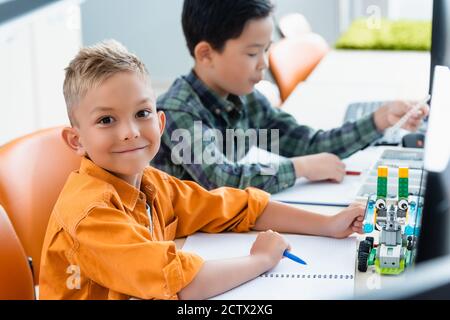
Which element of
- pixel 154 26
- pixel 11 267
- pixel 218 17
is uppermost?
pixel 218 17

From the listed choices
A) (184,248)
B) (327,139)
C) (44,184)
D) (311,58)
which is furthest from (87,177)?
(311,58)

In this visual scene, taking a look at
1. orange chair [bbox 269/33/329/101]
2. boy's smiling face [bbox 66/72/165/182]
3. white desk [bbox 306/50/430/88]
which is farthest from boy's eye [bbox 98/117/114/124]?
orange chair [bbox 269/33/329/101]

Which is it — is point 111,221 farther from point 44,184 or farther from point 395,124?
point 395,124

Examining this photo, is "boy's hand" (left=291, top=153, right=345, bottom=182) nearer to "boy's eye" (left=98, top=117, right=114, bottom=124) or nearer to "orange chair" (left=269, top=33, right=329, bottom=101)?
"boy's eye" (left=98, top=117, right=114, bottom=124)

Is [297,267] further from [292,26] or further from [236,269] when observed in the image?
[292,26]

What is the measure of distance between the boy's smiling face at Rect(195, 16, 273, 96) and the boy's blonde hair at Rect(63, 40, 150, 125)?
0.50 meters

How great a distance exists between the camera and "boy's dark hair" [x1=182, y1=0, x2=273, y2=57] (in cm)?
157

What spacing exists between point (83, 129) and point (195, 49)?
59 centimetres

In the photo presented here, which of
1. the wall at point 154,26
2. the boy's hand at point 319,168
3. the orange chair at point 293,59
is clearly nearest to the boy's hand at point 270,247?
the boy's hand at point 319,168

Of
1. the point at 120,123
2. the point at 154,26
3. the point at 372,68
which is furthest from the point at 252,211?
the point at 154,26

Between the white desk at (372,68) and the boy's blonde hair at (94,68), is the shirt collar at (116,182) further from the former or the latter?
the white desk at (372,68)

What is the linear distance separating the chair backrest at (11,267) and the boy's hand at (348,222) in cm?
44

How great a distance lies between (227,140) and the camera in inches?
64.6

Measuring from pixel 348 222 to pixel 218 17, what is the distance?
1.90 feet
